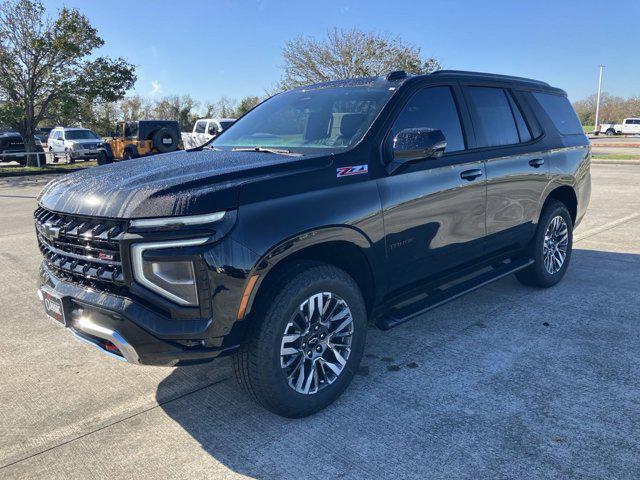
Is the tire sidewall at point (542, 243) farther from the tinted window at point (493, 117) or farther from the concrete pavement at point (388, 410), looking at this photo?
the tinted window at point (493, 117)

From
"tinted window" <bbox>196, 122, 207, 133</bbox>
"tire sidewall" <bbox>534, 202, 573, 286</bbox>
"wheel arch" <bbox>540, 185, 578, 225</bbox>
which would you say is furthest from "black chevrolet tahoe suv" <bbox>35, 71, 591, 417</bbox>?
"tinted window" <bbox>196, 122, 207, 133</bbox>

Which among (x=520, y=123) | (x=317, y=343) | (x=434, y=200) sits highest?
(x=520, y=123)

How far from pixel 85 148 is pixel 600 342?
25.3 meters

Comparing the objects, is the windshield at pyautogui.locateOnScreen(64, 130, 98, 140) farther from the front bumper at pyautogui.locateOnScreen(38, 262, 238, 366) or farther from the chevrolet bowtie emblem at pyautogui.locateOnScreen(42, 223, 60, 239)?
the front bumper at pyautogui.locateOnScreen(38, 262, 238, 366)

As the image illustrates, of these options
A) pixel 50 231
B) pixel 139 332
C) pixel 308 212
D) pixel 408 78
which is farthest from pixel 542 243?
pixel 50 231

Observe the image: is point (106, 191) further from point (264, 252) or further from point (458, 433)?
point (458, 433)

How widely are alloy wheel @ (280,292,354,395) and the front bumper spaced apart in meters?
0.38

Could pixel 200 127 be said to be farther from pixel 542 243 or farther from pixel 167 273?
pixel 167 273

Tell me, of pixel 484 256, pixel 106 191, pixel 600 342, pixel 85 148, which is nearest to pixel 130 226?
pixel 106 191

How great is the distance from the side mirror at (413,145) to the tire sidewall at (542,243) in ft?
6.96

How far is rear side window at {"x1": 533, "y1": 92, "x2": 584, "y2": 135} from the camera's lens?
5.05m

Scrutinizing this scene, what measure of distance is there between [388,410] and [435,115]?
2092 millimetres

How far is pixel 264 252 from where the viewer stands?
260 centimetres

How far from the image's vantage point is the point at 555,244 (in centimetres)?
520
